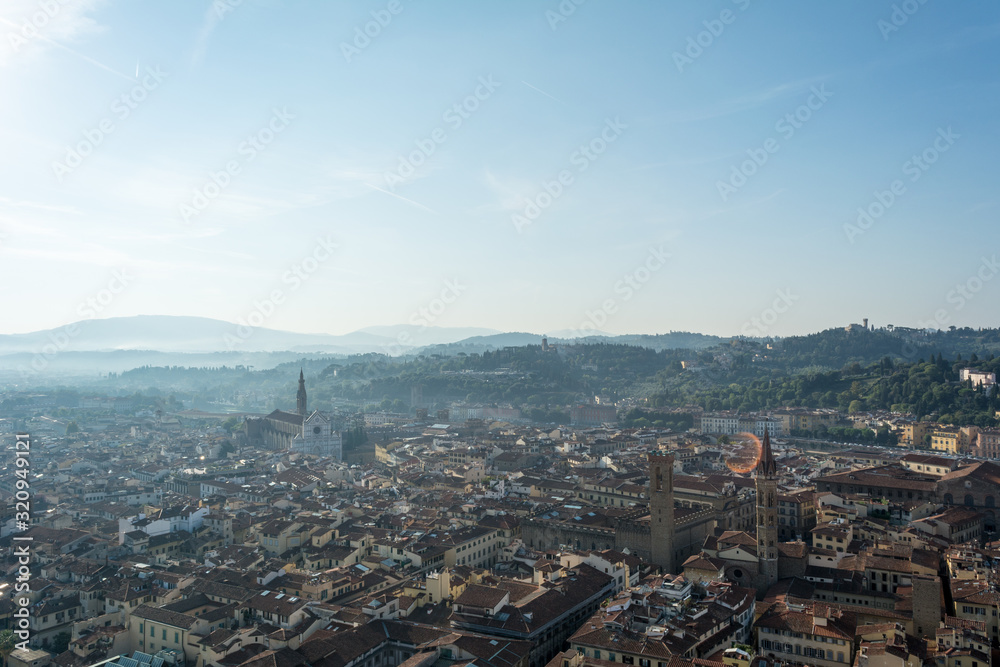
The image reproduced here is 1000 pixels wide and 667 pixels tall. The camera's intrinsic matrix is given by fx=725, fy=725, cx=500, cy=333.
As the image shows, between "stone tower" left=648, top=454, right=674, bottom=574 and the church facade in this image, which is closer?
"stone tower" left=648, top=454, right=674, bottom=574

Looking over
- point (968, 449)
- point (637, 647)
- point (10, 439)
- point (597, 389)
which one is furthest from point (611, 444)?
point (597, 389)

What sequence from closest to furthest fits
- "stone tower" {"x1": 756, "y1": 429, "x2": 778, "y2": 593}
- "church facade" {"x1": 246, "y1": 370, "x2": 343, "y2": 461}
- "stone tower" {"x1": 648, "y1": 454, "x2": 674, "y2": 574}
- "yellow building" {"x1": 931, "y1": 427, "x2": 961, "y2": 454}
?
"stone tower" {"x1": 756, "y1": 429, "x2": 778, "y2": 593} → "stone tower" {"x1": 648, "y1": 454, "x2": 674, "y2": 574} → "yellow building" {"x1": 931, "y1": 427, "x2": 961, "y2": 454} → "church facade" {"x1": 246, "y1": 370, "x2": 343, "y2": 461}

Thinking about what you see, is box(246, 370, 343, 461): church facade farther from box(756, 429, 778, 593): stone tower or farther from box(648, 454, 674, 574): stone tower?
box(756, 429, 778, 593): stone tower

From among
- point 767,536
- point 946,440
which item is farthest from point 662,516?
point 946,440

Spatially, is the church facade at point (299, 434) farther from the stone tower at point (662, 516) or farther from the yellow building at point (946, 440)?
the yellow building at point (946, 440)

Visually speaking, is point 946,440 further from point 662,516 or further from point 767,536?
point 767,536

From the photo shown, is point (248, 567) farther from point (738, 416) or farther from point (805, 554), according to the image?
point (738, 416)

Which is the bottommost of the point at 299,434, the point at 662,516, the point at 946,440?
the point at 299,434

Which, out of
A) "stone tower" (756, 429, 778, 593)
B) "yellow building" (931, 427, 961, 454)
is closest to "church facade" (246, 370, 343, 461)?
"stone tower" (756, 429, 778, 593)
